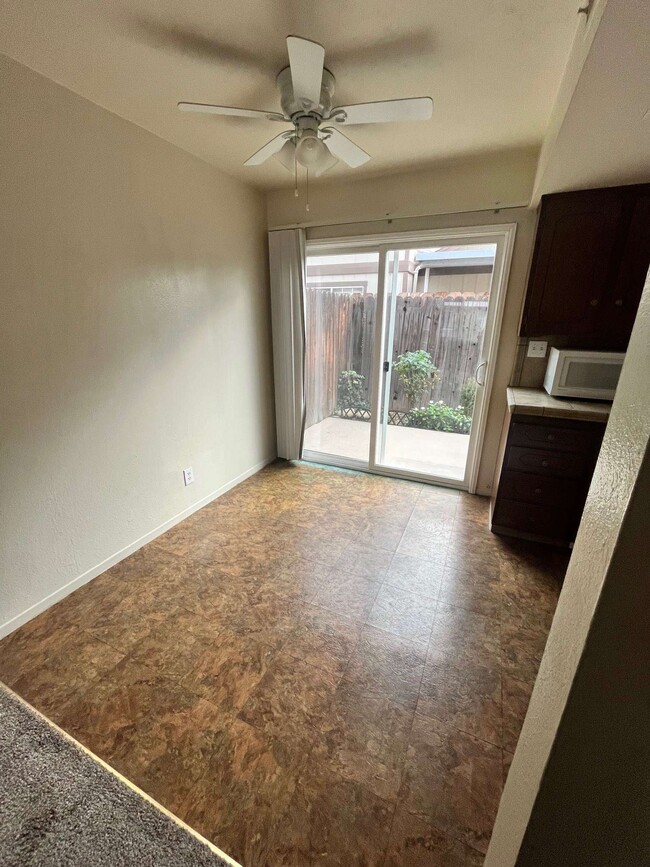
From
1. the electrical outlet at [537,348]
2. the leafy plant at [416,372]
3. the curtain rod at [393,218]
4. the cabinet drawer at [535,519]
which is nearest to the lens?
the cabinet drawer at [535,519]

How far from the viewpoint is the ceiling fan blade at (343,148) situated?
64.3 inches

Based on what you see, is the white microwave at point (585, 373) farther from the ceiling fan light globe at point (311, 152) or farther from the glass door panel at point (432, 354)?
the ceiling fan light globe at point (311, 152)

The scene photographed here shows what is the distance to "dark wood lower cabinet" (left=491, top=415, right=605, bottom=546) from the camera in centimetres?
212

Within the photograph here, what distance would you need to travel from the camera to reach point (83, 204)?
1.78 meters

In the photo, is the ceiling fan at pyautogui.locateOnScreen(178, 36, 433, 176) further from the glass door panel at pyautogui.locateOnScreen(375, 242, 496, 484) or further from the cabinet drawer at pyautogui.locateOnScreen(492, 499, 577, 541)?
the cabinet drawer at pyautogui.locateOnScreen(492, 499, 577, 541)

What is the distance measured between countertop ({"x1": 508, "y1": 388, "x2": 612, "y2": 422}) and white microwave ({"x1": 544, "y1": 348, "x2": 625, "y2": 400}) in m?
0.05

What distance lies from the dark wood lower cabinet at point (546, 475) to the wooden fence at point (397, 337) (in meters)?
0.90

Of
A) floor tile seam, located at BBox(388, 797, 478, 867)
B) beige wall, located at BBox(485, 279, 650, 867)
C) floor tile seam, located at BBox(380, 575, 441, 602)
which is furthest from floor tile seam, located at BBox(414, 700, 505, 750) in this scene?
beige wall, located at BBox(485, 279, 650, 867)

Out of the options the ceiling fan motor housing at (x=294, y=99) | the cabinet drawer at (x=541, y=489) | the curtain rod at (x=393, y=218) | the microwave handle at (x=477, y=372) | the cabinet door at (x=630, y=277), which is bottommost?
the cabinet drawer at (x=541, y=489)

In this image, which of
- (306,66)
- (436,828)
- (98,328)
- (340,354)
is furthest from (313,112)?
(436,828)

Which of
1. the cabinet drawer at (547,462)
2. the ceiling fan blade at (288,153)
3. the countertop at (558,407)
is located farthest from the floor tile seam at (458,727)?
the ceiling fan blade at (288,153)

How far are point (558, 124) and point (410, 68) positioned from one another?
69 cm

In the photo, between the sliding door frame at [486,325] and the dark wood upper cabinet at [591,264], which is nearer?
the dark wood upper cabinet at [591,264]

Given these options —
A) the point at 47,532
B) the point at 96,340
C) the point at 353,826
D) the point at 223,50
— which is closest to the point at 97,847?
the point at 353,826
